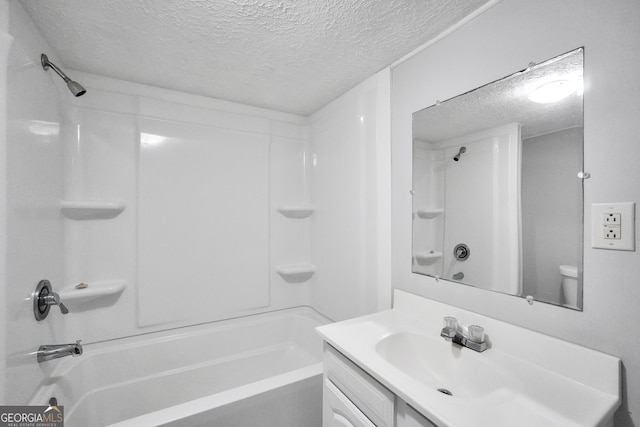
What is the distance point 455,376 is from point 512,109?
103cm

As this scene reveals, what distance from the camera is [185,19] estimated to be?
43.9 inches

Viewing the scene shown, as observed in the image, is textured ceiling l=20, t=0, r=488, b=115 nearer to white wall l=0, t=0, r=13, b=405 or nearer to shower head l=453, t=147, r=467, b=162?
white wall l=0, t=0, r=13, b=405

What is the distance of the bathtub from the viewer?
1186 millimetres

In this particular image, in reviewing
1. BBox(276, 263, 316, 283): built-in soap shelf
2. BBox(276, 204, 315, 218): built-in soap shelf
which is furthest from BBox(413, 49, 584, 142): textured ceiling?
BBox(276, 263, 316, 283): built-in soap shelf

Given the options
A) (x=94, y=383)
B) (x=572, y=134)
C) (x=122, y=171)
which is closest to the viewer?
(x=572, y=134)

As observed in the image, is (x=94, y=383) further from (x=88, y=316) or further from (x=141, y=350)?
(x=88, y=316)

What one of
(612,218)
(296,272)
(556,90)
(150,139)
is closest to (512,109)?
(556,90)

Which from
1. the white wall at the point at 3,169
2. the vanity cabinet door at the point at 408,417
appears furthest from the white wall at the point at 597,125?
the white wall at the point at 3,169

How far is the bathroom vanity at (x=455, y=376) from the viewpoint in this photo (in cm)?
68

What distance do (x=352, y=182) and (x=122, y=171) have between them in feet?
4.85

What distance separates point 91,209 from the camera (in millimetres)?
1563

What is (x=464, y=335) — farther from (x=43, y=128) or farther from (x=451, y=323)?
(x=43, y=128)

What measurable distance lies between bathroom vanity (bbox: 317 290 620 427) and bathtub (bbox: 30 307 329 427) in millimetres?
304

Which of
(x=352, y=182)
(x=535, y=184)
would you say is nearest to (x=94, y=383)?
(x=352, y=182)
